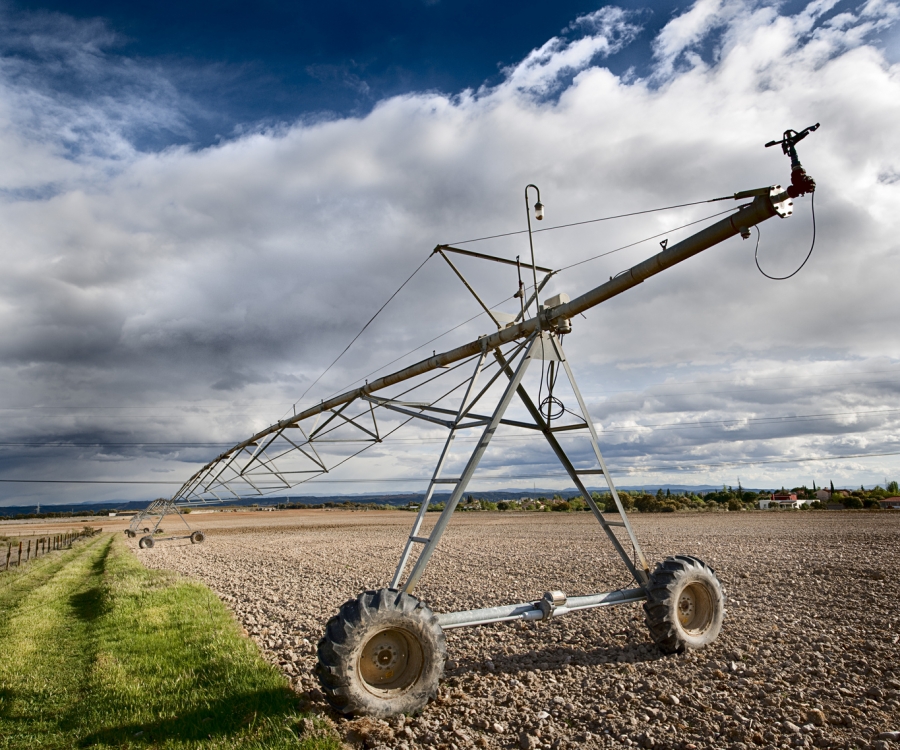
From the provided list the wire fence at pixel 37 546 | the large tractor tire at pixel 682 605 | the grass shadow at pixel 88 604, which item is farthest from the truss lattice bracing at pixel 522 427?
the wire fence at pixel 37 546

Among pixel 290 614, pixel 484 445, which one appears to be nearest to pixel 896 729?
pixel 484 445

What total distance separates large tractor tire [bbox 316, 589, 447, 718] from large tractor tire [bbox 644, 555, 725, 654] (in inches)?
139

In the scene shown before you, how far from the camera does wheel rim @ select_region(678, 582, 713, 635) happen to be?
8.74 m

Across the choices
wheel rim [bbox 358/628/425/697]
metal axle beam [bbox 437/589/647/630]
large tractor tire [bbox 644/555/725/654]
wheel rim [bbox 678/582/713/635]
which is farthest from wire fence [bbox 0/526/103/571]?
wheel rim [bbox 678/582/713/635]

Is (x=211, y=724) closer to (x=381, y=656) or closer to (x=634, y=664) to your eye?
(x=381, y=656)

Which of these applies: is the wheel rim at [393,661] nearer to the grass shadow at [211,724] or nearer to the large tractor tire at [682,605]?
the grass shadow at [211,724]

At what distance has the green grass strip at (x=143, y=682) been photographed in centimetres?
609

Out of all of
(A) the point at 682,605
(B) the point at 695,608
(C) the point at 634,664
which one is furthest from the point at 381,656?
(B) the point at 695,608

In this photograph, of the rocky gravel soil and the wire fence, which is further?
the wire fence

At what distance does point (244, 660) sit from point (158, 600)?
22.9ft

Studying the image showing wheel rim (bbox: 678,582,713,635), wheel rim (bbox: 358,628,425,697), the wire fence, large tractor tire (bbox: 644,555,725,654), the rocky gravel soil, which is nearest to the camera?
the rocky gravel soil

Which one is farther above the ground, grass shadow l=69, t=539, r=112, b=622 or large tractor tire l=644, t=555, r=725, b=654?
large tractor tire l=644, t=555, r=725, b=654

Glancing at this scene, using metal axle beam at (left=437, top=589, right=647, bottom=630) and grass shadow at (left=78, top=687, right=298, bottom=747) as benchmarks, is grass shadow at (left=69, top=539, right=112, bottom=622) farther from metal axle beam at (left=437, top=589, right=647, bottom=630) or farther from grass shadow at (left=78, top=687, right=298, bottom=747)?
metal axle beam at (left=437, top=589, right=647, bottom=630)

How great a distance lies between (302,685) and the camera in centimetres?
766
